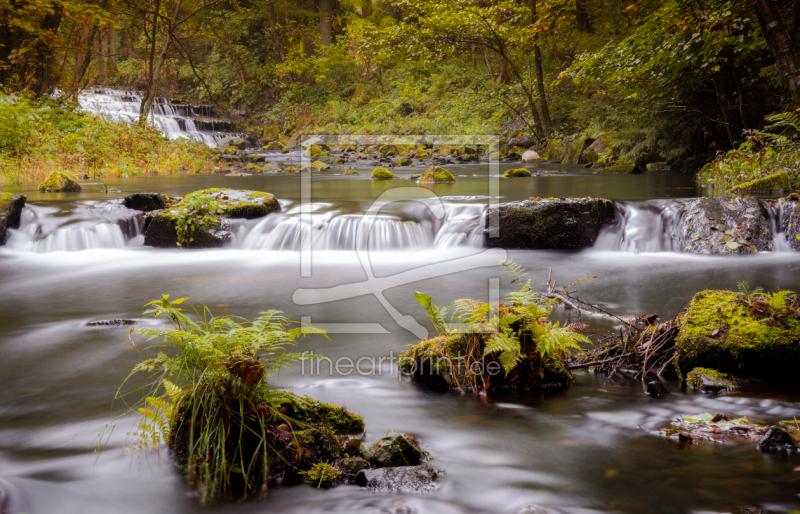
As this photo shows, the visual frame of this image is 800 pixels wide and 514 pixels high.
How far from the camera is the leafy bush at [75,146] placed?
55.9 feet

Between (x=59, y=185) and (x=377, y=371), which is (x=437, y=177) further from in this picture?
(x=377, y=371)

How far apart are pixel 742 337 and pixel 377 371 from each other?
2439 millimetres

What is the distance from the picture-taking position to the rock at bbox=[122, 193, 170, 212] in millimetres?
10727

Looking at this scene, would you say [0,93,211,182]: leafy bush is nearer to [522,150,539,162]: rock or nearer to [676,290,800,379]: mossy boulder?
[522,150,539,162]: rock

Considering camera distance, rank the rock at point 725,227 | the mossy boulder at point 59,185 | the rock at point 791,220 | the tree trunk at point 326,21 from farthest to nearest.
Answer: the tree trunk at point 326,21
the mossy boulder at point 59,185
the rock at point 725,227
the rock at point 791,220

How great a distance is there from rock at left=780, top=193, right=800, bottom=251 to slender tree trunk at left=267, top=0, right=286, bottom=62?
34.4 meters

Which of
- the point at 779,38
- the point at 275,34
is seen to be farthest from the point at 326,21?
the point at 779,38

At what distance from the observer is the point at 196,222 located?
992cm

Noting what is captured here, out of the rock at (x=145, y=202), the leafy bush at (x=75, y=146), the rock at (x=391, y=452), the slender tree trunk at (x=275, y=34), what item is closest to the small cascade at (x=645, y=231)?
the rock at (x=391, y=452)

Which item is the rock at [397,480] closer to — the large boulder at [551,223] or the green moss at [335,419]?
the green moss at [335,419]

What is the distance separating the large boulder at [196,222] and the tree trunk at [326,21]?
30.4 meters

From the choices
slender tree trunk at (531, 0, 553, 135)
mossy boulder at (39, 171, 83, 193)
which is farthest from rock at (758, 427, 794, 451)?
slender tree trunk at (531, 0, 553, 135)

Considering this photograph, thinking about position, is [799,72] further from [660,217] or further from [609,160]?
[609,160]

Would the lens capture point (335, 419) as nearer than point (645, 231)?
Yes
